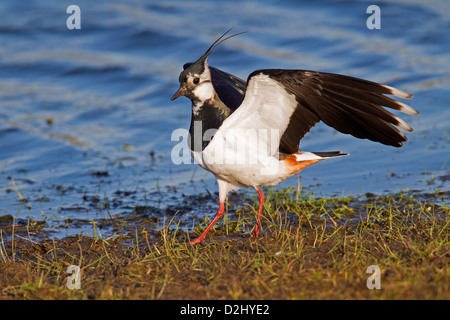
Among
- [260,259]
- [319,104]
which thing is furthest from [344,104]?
[260,259]

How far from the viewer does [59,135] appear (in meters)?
8.77

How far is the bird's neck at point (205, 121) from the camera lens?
5020 mm

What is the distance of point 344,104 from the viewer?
459 cm

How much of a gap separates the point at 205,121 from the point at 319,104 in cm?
98

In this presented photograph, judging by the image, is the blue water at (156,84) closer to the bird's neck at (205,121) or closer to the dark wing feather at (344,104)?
the bird's neck at (205,121)

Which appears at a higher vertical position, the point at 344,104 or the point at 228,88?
the point at 228,88

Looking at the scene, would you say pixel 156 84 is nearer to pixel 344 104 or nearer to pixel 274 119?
pixel 274 119

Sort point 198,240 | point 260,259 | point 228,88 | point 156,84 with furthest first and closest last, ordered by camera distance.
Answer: point 156,84, point 228,88, point 198,240, point 260,259

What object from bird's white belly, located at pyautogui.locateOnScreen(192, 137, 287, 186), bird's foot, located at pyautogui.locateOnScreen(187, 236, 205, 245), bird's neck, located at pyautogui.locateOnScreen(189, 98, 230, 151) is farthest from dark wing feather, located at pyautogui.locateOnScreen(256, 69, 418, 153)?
bird's foot, located at pyautogui.locateOnScreen(187, 236, 205, 245)

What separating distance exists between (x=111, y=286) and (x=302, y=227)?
1.92 metres

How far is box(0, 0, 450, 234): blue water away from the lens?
6.82 metres

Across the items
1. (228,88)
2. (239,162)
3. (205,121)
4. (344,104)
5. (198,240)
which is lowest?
(198,240)

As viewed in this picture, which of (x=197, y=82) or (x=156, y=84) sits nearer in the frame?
(x=197, y=82)

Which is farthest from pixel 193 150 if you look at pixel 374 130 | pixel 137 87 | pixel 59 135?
pixel 137 87
